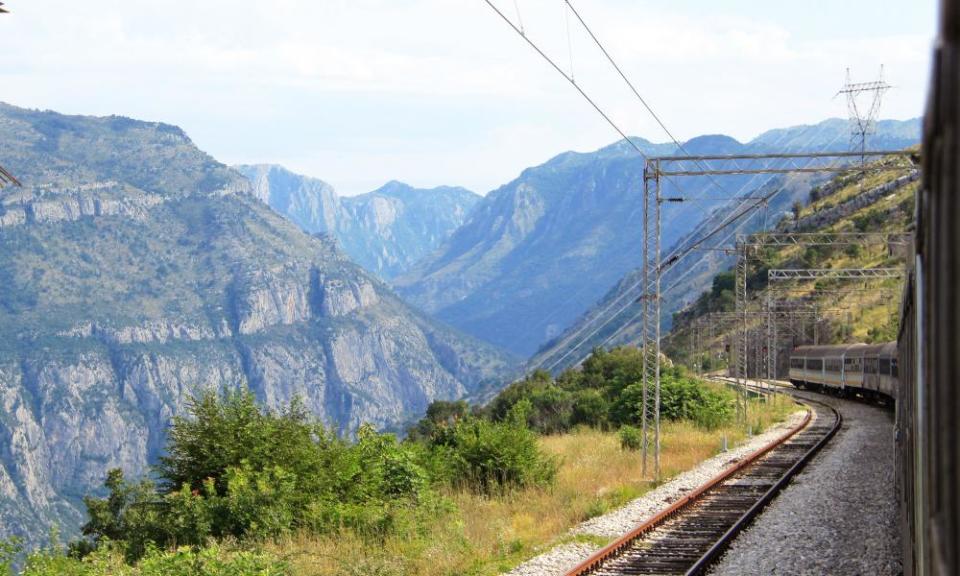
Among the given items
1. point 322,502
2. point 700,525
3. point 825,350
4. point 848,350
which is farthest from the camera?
point 825,350

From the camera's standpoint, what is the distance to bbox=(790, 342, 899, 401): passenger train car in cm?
4522

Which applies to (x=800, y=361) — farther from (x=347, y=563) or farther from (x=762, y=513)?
(x=347, y=563)

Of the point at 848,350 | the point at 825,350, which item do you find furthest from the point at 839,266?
the point at 848,350

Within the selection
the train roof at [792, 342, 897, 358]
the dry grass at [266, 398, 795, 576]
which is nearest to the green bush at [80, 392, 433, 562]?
the dry grass at [266, 398, 795, 576]

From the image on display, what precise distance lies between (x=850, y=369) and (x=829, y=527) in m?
43.3

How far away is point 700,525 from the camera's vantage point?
1820cm

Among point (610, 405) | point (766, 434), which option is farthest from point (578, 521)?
point (610, 405)

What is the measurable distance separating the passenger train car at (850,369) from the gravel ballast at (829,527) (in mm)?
16361

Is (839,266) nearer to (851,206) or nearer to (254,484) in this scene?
(851,206)

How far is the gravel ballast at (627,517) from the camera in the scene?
14.4 m

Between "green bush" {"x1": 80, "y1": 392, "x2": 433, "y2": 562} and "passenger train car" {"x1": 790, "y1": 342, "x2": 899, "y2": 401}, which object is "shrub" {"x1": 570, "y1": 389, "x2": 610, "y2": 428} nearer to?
"passenger train car" {"x1": 790, "y1": 342, "x2": 899, "y2": 401}

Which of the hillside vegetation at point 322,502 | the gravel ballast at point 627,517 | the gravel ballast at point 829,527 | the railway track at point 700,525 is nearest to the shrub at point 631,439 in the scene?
the gravel ballast at point 627,517

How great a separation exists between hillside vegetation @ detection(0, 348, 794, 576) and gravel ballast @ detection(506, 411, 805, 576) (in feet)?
1.30

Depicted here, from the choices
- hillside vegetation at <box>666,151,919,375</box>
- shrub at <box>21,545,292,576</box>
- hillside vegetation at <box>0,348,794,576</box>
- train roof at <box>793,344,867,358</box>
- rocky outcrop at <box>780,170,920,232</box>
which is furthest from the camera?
rocky outcrop at <box>780,170,920,232</box>
